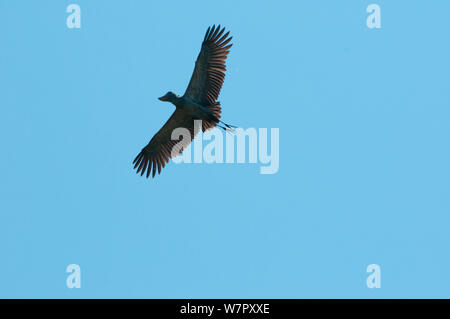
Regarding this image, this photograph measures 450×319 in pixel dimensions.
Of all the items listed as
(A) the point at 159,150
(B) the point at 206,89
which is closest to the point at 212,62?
(B) the point at 206,89

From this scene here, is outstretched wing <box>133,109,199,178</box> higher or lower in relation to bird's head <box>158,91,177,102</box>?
lower

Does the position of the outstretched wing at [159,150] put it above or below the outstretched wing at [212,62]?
below

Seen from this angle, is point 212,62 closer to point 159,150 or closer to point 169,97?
point 169,97

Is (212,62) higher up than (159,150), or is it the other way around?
(212,62)

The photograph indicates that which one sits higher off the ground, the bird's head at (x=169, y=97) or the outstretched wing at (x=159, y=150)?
the bird's head at (x=169, y=97)

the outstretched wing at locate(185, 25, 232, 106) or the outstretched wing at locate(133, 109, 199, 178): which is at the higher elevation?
the outstretched wing at locate(185, 25, 232, 106)

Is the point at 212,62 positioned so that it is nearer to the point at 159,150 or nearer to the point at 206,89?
the point at 206,89
